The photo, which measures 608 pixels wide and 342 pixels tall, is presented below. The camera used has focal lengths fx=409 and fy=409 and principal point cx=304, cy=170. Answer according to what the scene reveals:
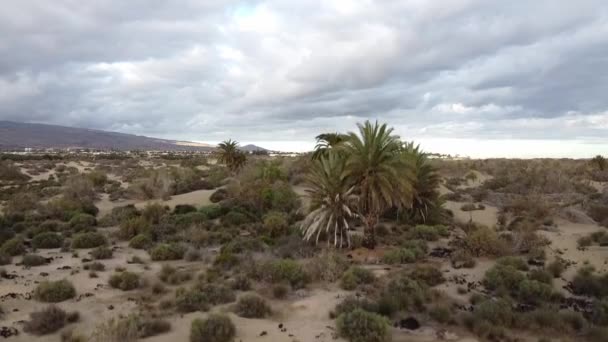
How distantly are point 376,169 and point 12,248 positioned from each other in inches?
580

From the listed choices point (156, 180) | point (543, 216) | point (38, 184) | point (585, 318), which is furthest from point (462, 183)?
point (38, 184)

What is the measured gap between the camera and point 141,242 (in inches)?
699

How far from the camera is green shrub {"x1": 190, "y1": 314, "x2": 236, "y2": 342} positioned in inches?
338

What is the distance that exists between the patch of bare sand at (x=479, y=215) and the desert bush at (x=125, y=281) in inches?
701

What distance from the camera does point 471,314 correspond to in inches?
Result: 385

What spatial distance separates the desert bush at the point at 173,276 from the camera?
12.9 m

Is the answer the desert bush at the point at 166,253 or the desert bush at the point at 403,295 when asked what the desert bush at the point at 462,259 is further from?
the desert bush at the point at 166,253

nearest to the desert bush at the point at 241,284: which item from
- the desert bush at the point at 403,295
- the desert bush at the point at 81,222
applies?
the desert bush at the point at 403,295

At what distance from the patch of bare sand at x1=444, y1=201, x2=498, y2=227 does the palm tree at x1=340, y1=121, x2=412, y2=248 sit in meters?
9.21

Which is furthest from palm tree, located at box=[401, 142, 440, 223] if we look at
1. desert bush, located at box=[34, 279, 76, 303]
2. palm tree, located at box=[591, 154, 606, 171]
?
palm tree, located at box=[591, 154, 606, 171]

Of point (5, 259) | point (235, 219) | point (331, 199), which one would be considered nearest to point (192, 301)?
point (331, 199)

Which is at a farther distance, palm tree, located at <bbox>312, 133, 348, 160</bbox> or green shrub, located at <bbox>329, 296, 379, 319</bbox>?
palm tree, located at <bbox>312, 133, 348, 160</bbox>

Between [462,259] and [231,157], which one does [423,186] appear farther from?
[231,157]

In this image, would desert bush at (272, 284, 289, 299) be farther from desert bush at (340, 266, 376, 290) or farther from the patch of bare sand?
the patch of bare sand
